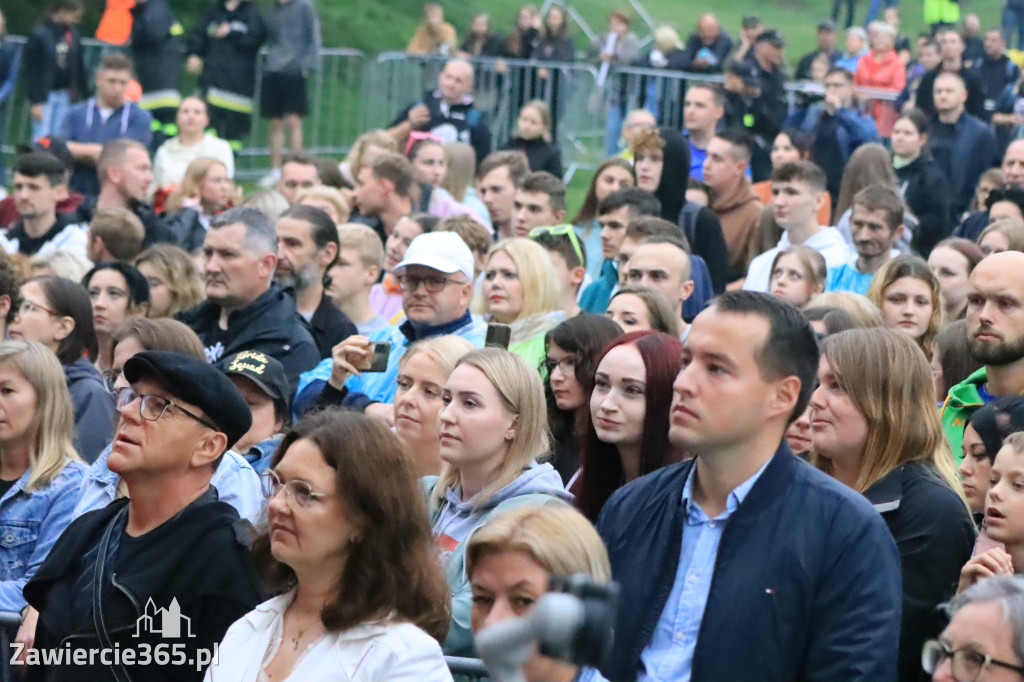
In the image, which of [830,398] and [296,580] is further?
[830,398]

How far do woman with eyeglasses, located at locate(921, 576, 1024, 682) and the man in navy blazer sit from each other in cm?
19

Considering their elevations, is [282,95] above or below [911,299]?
above

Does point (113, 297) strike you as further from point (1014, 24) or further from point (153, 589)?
point (1014, 24)

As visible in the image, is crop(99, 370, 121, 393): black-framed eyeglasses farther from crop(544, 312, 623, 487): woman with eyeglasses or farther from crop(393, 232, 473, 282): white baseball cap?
crop(544, 312, 623, 487): woman with eyeglasses

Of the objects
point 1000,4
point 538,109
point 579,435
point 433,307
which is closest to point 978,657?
point 579,435

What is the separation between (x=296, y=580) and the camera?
417 cm

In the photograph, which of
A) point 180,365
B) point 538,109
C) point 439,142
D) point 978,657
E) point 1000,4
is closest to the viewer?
point 978,657

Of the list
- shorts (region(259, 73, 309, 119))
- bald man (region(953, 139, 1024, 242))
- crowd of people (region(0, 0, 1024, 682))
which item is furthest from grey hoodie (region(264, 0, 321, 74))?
bald man (region(953, 139, 1024, 242))

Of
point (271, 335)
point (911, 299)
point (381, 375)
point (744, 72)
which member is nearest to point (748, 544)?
point (381, 375)

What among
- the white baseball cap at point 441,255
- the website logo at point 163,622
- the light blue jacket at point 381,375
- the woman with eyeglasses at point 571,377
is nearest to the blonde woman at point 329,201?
the white baseball cap at point 441,255

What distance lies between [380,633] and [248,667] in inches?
14.8

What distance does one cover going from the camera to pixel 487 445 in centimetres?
524

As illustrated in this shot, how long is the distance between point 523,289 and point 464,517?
302cm

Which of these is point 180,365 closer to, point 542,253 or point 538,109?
point 542,253
